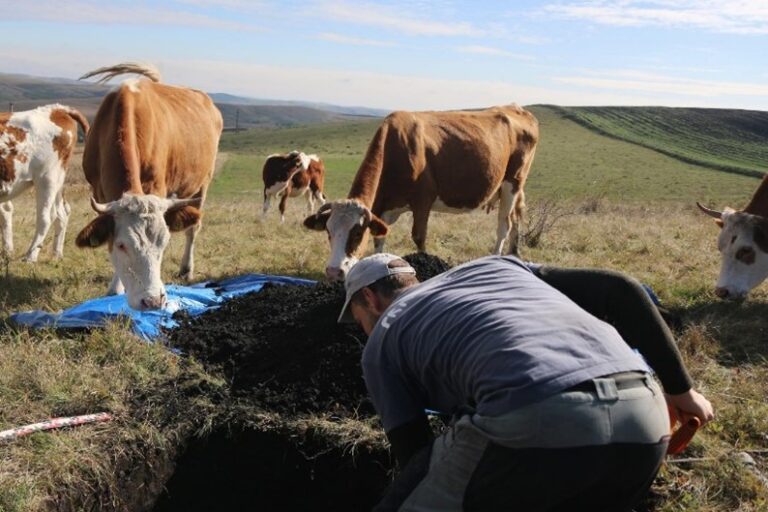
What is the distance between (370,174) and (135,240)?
3.18 m

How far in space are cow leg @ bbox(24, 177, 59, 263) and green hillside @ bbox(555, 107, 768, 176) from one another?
45224 millimetres

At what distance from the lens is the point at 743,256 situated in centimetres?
783

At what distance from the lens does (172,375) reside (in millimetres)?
4973

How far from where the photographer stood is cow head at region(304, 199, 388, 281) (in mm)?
7430

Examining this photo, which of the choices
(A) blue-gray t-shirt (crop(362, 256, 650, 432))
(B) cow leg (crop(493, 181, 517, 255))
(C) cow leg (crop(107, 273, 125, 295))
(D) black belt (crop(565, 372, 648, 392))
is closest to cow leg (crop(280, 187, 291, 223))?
(B) cow leg (crop(493, 181, 517, 255))

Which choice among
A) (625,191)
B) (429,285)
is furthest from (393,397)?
(625,191)

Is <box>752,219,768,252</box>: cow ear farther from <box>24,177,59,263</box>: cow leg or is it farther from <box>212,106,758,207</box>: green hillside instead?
<box>212,106,758,207</box>: green hillside

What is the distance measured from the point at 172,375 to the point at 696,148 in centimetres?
6022

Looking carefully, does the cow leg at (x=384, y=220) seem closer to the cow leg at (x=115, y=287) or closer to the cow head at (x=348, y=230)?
the cow head at (x=348, y=230)

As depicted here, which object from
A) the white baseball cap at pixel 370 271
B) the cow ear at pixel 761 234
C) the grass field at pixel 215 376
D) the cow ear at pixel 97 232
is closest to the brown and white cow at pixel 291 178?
the grass field at pixel 215 376

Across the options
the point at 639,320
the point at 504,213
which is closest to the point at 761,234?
the point at 504,213

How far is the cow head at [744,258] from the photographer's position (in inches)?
305

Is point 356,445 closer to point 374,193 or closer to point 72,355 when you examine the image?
point 72,355

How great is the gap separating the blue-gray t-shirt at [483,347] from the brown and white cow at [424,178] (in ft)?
15.1
